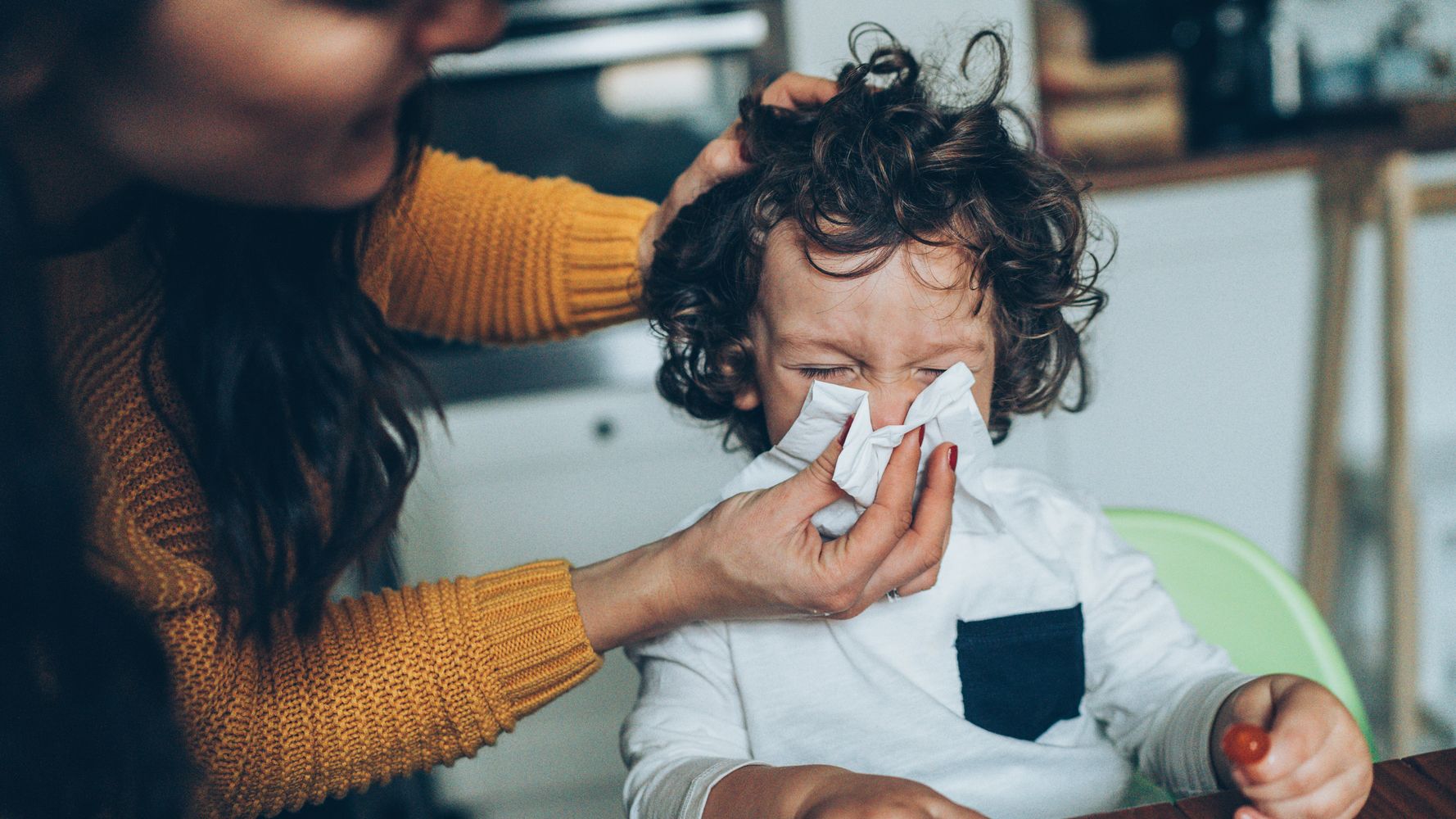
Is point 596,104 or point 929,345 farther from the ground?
point 596,104

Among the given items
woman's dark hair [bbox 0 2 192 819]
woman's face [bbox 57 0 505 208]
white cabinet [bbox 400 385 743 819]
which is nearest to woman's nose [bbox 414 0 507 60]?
woman's face [bbox 57 0 505 208]

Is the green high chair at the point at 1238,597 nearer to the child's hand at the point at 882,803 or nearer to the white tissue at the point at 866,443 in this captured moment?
the white tissue at the point at 866,443

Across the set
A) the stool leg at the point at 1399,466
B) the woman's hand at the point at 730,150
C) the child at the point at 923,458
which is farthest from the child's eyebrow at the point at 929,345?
the stool leg at the point at 1399,466

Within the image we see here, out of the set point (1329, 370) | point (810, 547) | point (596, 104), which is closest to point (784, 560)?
point (810, 547)

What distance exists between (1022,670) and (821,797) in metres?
0.31

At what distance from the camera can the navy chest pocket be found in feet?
2.65

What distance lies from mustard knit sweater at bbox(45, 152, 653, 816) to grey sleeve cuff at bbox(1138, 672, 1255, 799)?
1.38 ft

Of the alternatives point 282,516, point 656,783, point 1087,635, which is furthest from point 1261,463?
point 282,516

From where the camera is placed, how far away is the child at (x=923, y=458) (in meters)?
0.76

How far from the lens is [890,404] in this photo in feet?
2.49

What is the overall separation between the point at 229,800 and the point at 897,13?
151cm

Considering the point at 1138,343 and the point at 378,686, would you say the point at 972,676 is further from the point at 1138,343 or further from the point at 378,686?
the point at 1138,343

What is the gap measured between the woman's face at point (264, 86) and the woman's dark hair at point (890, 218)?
1.09ft

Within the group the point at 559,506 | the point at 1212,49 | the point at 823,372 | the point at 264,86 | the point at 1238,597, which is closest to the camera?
the point at 264,86
